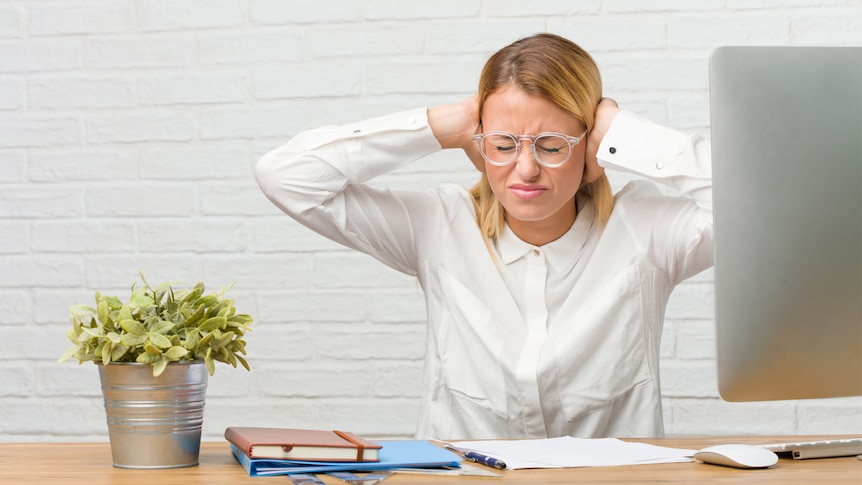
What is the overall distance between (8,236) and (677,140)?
1.76 m

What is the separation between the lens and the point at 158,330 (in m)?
1.09

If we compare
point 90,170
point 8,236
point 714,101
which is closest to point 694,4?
point 714,101

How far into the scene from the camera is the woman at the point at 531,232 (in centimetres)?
172

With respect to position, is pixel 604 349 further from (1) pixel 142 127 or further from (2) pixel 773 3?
(1) pixel 142 127

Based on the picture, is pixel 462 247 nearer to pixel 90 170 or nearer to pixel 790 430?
pixel 790 430

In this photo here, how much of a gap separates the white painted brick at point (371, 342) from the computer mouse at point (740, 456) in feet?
4.14

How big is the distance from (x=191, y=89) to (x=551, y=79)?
113cm

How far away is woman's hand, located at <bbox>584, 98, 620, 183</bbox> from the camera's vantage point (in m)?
1.76

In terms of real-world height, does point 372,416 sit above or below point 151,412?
below

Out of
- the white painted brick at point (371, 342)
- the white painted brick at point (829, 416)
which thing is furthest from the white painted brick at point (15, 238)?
the white painted brick at point (829, 416)

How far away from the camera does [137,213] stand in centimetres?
244

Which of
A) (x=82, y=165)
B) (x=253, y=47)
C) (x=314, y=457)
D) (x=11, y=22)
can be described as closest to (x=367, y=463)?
(x=314, y=457)

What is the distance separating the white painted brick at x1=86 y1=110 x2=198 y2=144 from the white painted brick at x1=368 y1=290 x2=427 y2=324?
2.12 ft

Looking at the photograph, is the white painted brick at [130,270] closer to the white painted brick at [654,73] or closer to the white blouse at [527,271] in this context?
the white blouse at [527,271]
